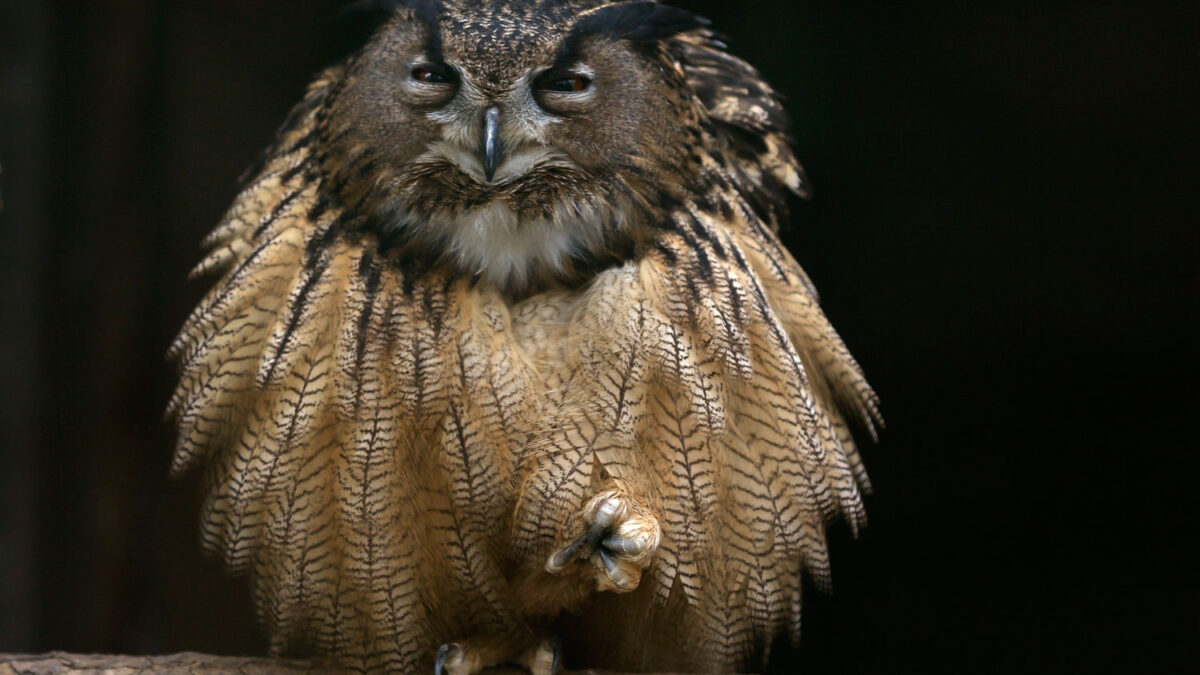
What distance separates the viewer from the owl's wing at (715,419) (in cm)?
133

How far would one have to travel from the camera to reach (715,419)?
135 centimetres

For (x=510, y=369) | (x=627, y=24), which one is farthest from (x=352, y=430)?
(x=627, y=24)

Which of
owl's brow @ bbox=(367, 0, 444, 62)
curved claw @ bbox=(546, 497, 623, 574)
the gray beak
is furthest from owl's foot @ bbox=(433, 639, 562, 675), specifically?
owl's brow @ bbox=(367, 0, 444, 62)

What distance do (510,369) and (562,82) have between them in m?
0.36

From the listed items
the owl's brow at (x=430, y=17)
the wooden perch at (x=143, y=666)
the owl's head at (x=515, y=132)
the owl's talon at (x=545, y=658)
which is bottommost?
the wooden perch at (x=143, y=666)

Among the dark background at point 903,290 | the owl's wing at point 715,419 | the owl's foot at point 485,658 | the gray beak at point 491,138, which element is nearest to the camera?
the gray beak at point 491,138

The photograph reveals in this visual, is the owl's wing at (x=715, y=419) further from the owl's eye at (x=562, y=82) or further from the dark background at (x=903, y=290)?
the dark background at (x=903, y=290)

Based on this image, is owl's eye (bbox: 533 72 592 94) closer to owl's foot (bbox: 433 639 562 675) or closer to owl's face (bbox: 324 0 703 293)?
owl's face (bbox: 324 0 703 293)

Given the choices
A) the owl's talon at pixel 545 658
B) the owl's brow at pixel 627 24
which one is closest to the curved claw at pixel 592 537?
the owl's talon at pixel 545 658

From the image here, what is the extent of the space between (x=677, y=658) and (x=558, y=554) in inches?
13.0

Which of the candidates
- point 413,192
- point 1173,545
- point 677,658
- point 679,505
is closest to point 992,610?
point 1173,545

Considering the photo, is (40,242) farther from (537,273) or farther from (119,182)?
(537,273)

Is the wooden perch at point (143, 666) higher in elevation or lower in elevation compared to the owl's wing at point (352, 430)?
lower

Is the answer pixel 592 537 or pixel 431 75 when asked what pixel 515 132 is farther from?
pixel 592 537
